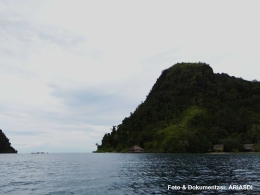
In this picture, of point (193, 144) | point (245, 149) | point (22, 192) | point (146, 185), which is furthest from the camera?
point (193, 144)

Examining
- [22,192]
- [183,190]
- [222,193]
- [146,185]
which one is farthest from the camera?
[146,185]

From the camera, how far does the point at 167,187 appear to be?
35.3 m

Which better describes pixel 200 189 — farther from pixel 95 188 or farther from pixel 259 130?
pixel 259 130

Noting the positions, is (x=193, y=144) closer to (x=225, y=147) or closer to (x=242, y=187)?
(x=225, y=147)

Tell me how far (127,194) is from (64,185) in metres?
13.0

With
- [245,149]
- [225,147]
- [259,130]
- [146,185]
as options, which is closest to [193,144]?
[225,147]

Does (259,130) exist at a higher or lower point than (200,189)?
higher

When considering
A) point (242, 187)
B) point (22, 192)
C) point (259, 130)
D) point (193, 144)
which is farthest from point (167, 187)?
point (259, 130)

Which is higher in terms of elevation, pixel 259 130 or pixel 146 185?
pixel 259 130

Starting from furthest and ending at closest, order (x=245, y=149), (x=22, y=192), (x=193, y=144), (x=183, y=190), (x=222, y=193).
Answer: (x=193, y=144), (x=245, y=149), (x=22, y=192), (x=183, y=190), (x=222, y=193)

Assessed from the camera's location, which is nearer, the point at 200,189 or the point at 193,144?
the point at 200,189

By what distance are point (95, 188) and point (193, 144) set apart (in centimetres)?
17316

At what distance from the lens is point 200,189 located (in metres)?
33.2

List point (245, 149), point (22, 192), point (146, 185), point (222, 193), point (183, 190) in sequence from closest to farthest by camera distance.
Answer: point (222, 193) → point (183, 190) → point (22, 192) → point (146, 185) → point (245, 149)
